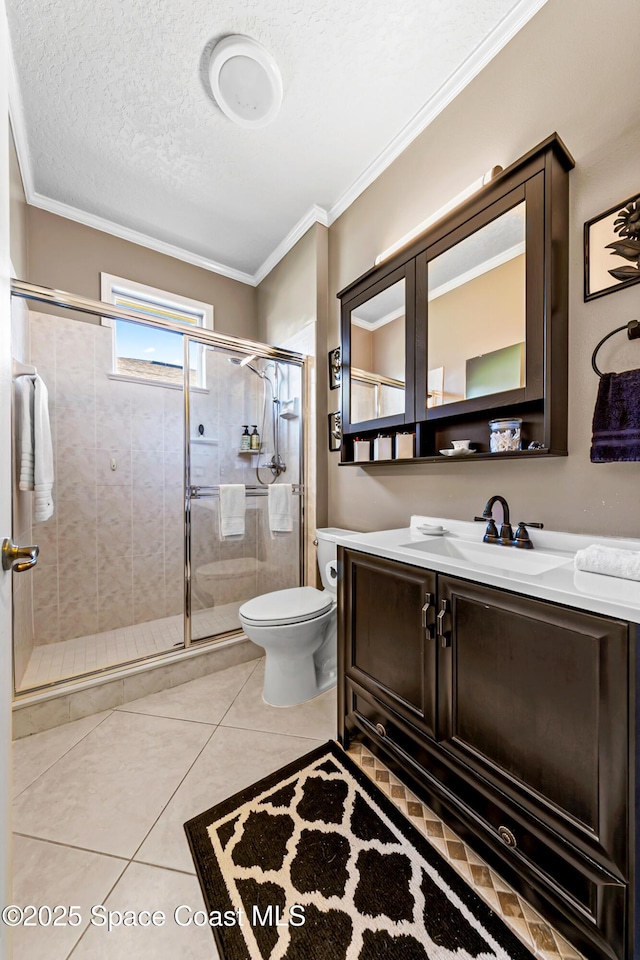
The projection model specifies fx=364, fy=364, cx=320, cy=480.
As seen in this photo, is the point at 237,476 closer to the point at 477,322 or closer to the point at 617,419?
the point at 477,322

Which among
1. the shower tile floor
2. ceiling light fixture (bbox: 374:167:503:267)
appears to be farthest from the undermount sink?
the shower tile floor

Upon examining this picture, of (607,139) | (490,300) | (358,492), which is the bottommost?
(358,492)

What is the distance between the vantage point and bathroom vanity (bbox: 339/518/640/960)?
73 centimetres

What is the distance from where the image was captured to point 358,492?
6.96 ft

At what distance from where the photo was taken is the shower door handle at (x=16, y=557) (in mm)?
707

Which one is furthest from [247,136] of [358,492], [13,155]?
[358,492]

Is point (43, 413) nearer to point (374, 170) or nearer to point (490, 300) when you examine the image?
point (490, 300)

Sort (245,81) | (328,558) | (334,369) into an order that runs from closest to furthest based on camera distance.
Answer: (245,81) → (328,558) → (334,369)

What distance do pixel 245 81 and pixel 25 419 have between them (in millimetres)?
1737

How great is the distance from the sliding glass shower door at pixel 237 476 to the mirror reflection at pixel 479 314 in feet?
3.70

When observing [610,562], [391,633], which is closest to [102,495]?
[391,633]

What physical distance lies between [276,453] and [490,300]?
1578 millimetres

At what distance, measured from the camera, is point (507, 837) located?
0.92 metres

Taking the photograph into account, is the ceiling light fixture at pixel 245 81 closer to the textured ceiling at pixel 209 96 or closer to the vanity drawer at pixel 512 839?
the textured ceiling at pixel 209 96
